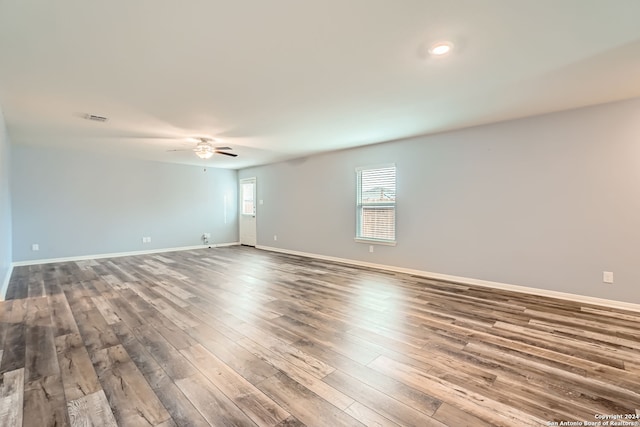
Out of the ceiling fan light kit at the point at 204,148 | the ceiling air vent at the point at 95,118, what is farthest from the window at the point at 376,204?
the ceiling air vent at the point at 95,118

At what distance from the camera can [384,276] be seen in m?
4.85

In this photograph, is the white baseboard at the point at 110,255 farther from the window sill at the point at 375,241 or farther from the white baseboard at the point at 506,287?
the window sill at the point at 375,241

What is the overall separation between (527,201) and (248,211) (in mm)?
7140

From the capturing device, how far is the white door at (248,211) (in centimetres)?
862

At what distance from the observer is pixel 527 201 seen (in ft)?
12.9

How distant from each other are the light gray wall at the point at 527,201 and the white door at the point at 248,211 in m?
3.83

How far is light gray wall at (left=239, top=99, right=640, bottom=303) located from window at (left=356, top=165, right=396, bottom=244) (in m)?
0.16

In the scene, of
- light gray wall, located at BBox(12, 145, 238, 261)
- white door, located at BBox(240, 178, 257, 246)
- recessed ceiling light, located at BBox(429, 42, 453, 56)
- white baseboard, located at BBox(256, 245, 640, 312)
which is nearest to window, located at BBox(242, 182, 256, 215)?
white door, located at BBox(240, 178, 257, 246)

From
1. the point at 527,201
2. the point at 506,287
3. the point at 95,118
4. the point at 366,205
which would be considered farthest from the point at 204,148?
the point at 506,287

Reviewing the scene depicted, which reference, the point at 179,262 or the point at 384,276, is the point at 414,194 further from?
the point at 179,262

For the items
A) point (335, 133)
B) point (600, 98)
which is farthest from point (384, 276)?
point (600, 98)

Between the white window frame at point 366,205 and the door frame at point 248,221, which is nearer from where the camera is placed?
the white window frame at point 366,205

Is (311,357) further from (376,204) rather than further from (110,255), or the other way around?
(110,255)

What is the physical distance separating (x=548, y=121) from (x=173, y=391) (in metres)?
4.98
